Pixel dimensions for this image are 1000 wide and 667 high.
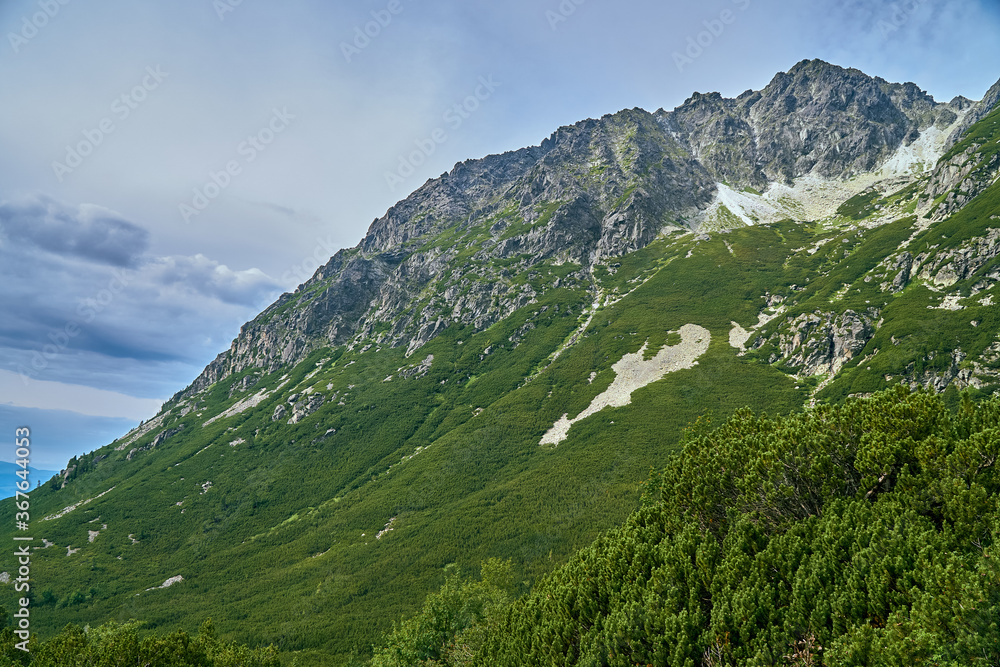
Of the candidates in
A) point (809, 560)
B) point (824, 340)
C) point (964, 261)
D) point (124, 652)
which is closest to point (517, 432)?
point (824, 340)

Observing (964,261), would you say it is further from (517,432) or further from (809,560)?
(809,560)

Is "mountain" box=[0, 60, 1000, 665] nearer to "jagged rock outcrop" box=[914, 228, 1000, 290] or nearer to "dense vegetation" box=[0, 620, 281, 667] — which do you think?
"jagged rock outcrop" box=[914, 228, 1000, 290]

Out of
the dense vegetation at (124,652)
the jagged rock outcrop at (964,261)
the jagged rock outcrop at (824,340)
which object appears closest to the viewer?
the dense vegetation at (124,652)

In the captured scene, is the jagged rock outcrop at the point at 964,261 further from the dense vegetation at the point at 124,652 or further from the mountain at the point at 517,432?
the dense vegetation at the point at 124,652

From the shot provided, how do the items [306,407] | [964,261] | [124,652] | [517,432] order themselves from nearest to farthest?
[124,652], [964,261], [517,432], [306,407]

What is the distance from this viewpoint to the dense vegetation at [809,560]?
14.4 m

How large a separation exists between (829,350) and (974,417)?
105678mm

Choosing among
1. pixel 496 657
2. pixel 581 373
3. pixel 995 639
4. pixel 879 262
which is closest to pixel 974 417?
pixel 995 639

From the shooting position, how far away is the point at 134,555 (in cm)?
13250

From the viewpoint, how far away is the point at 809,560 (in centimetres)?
1923

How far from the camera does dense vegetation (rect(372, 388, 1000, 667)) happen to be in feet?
47.1

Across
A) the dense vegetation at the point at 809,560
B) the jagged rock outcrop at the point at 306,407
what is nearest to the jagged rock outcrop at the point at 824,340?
the dense vegetation at the point at 809,560

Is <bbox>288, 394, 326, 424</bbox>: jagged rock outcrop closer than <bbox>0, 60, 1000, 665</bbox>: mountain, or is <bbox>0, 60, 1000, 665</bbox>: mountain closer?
<bbox>0, 60, 1000, 665</bbox>: mountain

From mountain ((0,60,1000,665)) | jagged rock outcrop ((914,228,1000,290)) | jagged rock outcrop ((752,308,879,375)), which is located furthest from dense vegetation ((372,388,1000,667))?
jagged rock outcrop ((914,228,1000,290))
